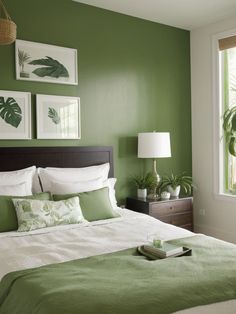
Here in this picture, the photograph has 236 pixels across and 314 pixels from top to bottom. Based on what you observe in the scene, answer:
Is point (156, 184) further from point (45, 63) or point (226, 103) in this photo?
point (45, 63)

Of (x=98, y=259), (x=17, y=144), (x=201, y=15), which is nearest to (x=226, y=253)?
(x=98, y=259)

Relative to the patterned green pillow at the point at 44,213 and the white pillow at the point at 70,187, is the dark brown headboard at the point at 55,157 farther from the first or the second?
the patterned green pillow at the point at 44,213

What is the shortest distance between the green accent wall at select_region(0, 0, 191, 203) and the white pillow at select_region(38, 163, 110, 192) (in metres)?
0.34

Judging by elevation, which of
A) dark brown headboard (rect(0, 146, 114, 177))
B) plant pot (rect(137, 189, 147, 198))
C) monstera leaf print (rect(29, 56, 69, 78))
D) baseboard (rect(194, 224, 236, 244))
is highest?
monstera leaf print (rect(29, 56, 69, 78))

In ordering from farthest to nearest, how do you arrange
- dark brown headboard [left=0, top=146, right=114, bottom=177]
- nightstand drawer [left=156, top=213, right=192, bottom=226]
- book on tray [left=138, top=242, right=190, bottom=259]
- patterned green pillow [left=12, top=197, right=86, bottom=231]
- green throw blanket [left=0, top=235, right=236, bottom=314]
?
nightstand drawer [left=156, top=213, right=192, bottom=226], dark brown headboard [left=0, top=146, right=114, bottom=177], patterned green pillow [left=12, top=197, right=86, bottom=231], book on tray [left=138, top=242, right=190, bottom=259], green throw blanket [left=0, top=235, right=236, bottom=314]

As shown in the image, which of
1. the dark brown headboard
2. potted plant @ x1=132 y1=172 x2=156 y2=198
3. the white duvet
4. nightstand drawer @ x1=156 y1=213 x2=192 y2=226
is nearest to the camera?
the white duvet

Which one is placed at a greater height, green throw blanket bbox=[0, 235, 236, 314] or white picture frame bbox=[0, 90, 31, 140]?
white picture frame bbox=[0, 90, 31, 140]

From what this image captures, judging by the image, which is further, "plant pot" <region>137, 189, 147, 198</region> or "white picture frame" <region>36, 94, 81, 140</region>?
"plant pot" <region>137, 189, 147, 198</region>

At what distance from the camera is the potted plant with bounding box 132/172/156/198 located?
4.09 metres

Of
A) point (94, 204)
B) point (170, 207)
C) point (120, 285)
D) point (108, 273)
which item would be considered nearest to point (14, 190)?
point (94, 204)

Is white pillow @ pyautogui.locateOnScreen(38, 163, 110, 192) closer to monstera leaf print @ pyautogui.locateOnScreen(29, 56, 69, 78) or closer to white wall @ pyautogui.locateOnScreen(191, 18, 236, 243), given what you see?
monstera leaf print @ pyautogui.locateOnScreen(29, 56, 69, 78)

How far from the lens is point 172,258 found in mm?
2086

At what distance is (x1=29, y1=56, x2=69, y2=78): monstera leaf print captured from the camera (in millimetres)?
3527

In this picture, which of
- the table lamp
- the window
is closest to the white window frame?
the window
